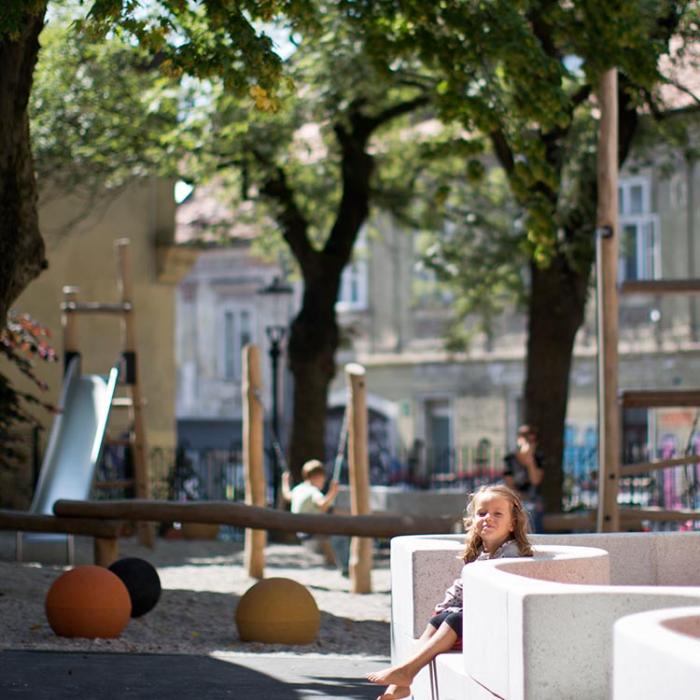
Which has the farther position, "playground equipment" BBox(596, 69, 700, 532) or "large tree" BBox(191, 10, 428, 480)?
"large tree" BBox(191, 10, 428, 480)

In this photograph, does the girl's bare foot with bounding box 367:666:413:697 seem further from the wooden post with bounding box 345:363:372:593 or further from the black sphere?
the wooden post with bounding box 345:363:372:593

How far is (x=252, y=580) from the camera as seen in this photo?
18.5m

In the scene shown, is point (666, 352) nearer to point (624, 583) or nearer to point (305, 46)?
point (305, 46)

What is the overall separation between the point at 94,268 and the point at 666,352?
50.7 ft

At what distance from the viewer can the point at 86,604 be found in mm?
12445

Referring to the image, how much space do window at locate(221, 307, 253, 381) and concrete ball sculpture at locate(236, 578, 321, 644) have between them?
38.8 meters

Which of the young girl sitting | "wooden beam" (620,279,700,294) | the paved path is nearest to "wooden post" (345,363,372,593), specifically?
"wooden beam" (620,279,700,294)

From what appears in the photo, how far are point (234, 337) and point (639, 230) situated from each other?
16.5 meters

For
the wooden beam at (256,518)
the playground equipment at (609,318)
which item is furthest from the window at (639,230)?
the wooden beam at (256,518)

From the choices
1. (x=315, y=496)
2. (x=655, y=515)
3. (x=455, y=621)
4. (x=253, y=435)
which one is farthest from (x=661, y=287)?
(x=455, y=621)

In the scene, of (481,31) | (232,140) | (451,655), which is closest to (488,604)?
(451,655)

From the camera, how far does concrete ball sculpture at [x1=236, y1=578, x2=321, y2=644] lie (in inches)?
507

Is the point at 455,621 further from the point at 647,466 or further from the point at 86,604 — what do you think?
the point at 647,466

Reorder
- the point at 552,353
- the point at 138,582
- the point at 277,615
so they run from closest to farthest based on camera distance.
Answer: the point at 277,615, the point at 138,582, the point at 552,353
